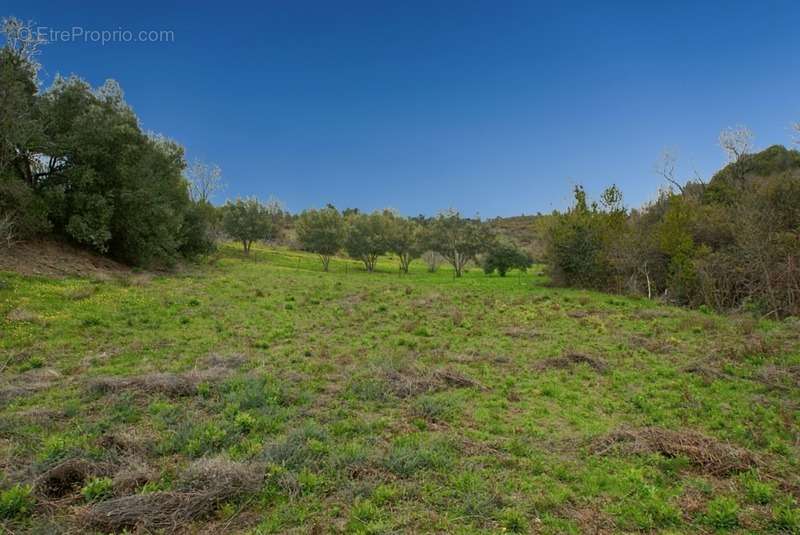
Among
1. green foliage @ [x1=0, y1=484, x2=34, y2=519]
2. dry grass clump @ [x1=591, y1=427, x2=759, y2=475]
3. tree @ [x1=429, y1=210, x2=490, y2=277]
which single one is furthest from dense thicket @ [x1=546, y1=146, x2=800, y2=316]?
green foliage @ [x1=0, y1=484, x2=34, y2=519]

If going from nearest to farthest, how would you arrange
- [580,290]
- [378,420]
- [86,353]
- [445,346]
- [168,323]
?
[378,420] → [86,353] → [445,346] → [168,323] → [580,290]

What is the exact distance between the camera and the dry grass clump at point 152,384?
320 inches

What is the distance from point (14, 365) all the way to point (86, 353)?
1.40 metres

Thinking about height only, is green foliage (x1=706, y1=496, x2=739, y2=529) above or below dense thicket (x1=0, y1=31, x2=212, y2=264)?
below

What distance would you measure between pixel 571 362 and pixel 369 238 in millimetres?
41558

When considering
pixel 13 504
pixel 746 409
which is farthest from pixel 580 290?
pixel 13 504

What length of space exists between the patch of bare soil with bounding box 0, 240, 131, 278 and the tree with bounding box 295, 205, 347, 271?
1116 inches

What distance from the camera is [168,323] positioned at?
14039 millimetres

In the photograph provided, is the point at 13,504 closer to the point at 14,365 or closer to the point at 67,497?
the point at 67,497

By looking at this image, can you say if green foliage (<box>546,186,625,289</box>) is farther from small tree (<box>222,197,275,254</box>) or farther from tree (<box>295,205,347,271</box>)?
small tree (<box>222,197,275,254</box>)

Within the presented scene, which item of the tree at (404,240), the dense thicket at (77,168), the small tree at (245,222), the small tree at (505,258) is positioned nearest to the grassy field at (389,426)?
the dense thicket at (77,168)

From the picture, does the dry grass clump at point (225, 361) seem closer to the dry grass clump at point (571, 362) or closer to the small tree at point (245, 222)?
the dry grass clump at point (571, 362)

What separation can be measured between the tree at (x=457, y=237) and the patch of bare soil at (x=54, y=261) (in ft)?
115

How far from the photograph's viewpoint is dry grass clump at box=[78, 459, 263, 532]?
457 centimetres
